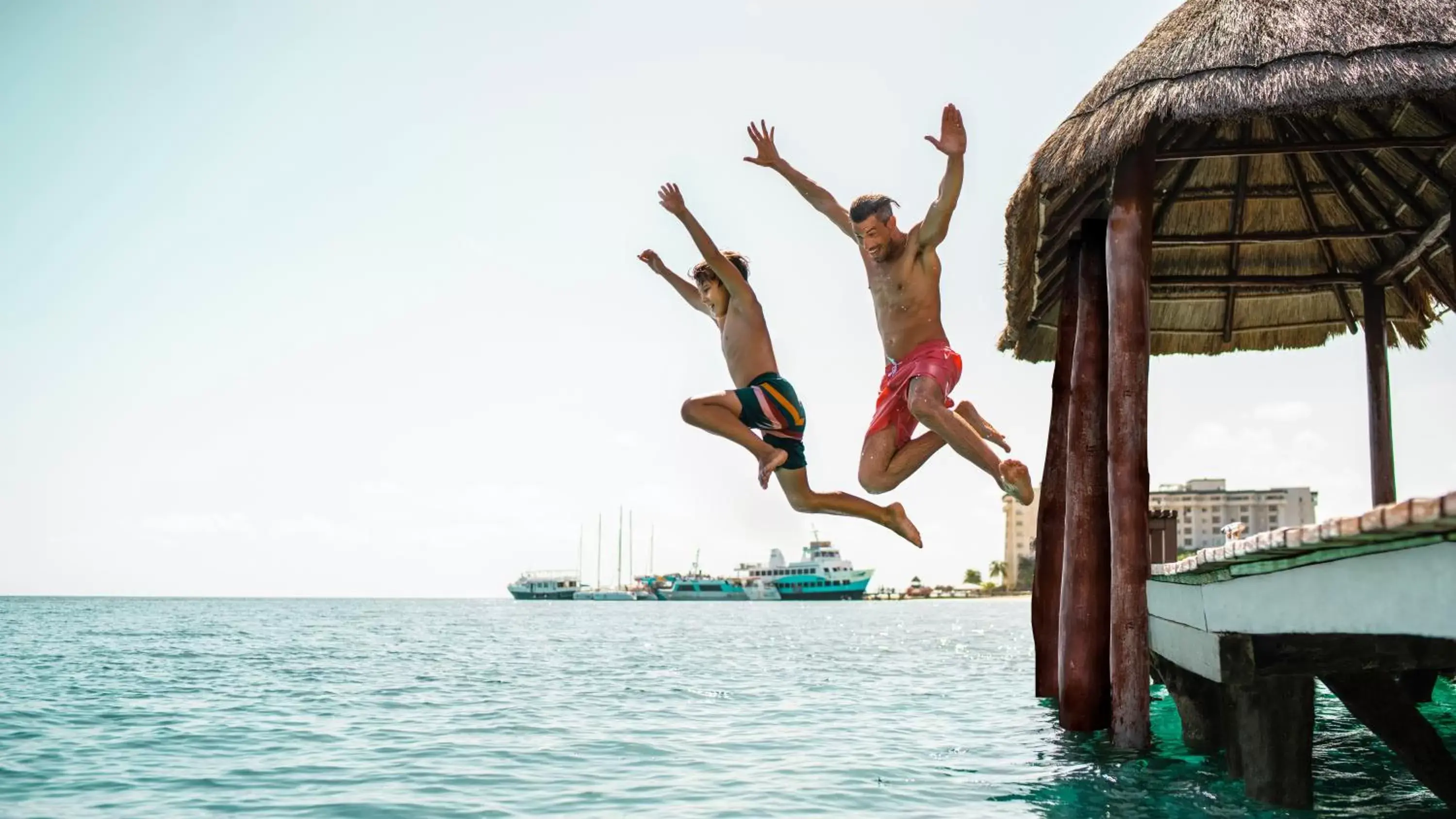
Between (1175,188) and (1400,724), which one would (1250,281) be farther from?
(1400,724)

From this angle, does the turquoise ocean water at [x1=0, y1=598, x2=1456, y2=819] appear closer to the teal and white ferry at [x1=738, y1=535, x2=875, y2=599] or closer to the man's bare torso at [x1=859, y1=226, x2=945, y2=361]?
the man's bare torso at [x1=859, y1=226, x2=945, y2=361]

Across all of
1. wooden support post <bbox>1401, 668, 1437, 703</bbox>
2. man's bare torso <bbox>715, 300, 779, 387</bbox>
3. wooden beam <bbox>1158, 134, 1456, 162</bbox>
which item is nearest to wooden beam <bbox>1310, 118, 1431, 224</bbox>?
wooden beam <bbox>1158, 134, 1456, 162</bbox>

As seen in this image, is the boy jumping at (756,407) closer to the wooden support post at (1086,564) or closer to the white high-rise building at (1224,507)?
the wooden support post at (1086,564)

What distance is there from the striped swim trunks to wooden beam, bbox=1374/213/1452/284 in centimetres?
742

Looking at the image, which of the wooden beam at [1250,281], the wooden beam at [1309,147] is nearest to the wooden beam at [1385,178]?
the wooden beam at [1250,281]

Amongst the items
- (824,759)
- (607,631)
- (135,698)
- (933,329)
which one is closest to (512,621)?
(607,631)

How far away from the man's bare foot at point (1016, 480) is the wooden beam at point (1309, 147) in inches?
167

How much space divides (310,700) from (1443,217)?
18.3 metres

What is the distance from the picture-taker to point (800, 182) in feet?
28.0

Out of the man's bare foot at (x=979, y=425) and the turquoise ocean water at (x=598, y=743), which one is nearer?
the man's bare foot at (x=979, y=425)

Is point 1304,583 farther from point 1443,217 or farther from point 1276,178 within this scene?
point 1276,178

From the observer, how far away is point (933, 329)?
827cm

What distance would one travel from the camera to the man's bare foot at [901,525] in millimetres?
8492

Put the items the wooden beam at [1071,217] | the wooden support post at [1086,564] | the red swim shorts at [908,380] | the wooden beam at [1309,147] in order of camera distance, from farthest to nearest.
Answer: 1. the wooden beam at [1071,217]
2. the wooden support post at [1086,564]
3. the wooden beam at [1309,147]
4. the red swim shorts at [908,380]
